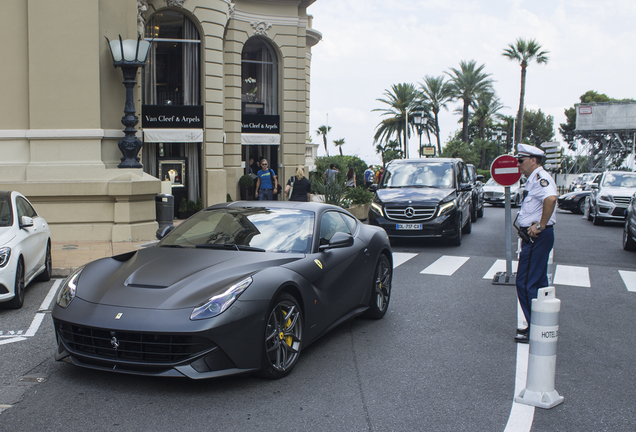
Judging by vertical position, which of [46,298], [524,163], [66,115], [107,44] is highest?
[107,44]

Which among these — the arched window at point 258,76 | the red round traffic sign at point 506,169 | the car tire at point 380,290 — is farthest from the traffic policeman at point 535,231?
→ the arched window at point 258,76

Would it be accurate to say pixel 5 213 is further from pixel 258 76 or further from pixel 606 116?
pixel 606 116

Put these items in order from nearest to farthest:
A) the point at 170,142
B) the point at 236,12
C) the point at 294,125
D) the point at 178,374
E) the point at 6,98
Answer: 1. the point at 178,374
2. the point at 6,98
3. the point at 170,142
4. the point at 236,12
5. the point at 294,125

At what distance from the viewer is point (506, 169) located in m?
10.0

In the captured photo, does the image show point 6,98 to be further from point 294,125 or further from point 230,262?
point 294,125

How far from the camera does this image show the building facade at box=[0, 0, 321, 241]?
13570 millimetres

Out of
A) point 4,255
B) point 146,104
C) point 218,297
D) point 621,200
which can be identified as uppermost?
point 146,104

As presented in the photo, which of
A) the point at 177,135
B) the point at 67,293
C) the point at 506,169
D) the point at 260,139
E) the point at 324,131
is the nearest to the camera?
the point at 67,293

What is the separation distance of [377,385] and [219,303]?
139 centimetres

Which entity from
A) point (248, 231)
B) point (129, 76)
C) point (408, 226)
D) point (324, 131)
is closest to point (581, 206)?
point (408, 226)

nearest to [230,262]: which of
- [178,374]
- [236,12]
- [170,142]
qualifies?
[178,374]

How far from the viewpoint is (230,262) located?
513cm

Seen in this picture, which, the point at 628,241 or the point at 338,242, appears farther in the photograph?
the point at 628,241

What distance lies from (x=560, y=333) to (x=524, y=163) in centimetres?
185
